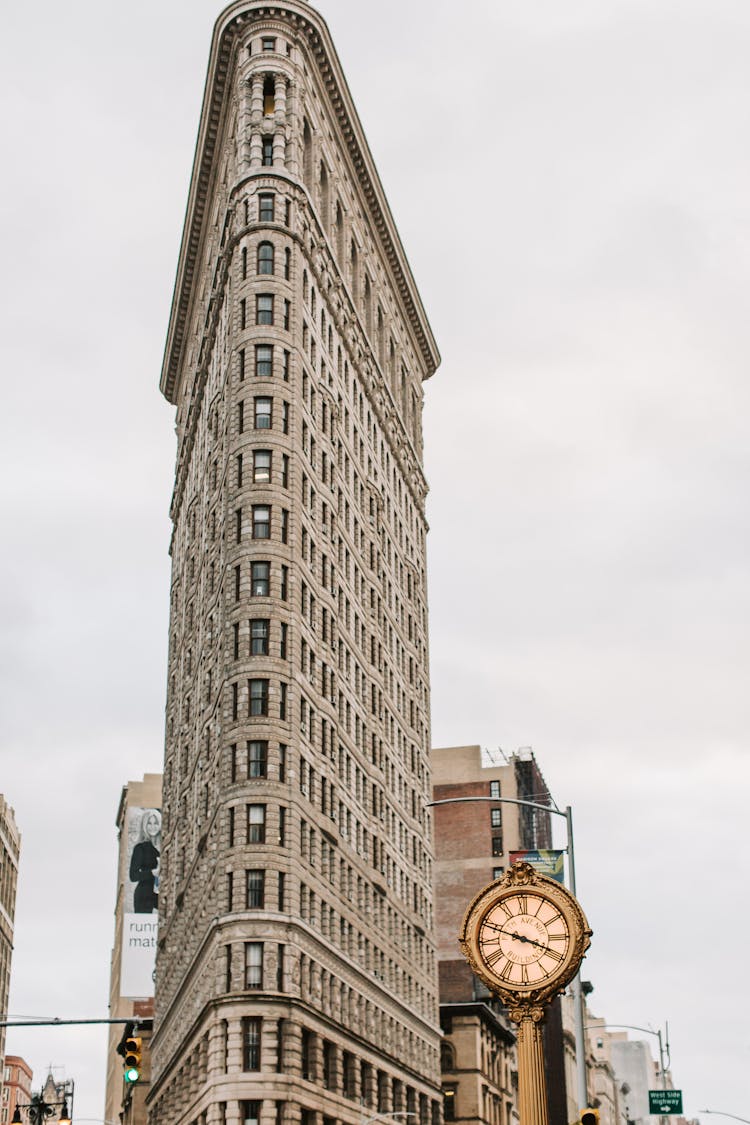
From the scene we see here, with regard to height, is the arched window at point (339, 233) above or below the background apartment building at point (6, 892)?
above

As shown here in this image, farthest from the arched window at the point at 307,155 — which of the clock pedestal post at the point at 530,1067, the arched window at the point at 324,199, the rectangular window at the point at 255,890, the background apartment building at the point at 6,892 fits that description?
the clock pedestal post at the point at 530,1067

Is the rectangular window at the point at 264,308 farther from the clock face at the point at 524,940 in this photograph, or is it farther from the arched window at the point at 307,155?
the clock face at the point at 524,940

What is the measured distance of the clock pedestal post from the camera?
14.2 m

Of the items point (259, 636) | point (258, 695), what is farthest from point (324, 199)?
point (258, 695)

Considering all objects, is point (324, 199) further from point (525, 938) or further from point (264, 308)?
point (525, 938)

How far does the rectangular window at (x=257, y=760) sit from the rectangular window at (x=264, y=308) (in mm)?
26286

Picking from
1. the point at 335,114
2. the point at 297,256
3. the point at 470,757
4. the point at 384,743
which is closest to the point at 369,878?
the point at 384,743

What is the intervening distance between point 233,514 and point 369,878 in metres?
27.0

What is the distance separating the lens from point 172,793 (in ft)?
368

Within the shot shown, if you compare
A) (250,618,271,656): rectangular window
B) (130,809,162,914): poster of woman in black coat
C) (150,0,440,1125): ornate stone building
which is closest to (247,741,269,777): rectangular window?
(150,0,440,1125): ornate stone building

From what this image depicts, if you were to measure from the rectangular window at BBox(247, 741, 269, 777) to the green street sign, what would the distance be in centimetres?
2522

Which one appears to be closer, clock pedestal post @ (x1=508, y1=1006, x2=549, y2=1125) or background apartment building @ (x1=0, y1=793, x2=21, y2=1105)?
clock pedestal post @ (x1=508, y1=1006, x2=549, y2=1125)

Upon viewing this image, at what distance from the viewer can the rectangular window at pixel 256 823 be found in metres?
78.8

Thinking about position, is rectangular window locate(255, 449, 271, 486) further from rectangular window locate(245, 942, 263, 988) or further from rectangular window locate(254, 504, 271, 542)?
rectangular window locate(245, 942, 263, 988)
